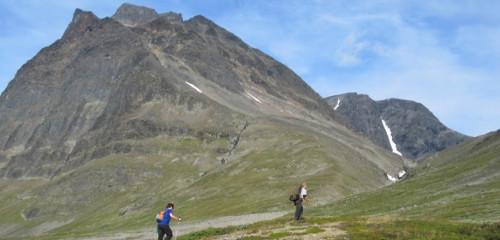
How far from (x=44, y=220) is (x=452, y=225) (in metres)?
187

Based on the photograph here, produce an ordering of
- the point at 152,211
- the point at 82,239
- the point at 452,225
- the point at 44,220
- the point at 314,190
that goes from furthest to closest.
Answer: the point at 44,220 → the point at 152,211 → the point at 314,190 → the point at 82,239 → the point at 452,225

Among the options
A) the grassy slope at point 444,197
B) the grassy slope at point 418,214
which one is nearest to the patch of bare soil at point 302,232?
the grassy slope at point 418,214

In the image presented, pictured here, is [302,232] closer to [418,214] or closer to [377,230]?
[377,230]

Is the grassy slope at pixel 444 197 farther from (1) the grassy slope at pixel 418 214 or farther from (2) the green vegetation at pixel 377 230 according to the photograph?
(2) the green vegetation at pixel 377 230

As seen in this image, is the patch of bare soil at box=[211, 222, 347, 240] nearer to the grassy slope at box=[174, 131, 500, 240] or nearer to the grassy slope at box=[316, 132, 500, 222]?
the grassy slope at box=[174, 131, 500, 240]

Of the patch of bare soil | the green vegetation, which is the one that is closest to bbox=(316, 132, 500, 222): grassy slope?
the green vegetation

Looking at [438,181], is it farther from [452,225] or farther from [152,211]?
[152,211]

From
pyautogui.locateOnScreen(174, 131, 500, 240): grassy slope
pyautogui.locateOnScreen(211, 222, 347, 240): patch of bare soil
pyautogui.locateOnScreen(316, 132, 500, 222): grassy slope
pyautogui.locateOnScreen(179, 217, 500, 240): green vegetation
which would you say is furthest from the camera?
pyautogui.locateOnScreen(316, 132, 500, 222): grassy slope

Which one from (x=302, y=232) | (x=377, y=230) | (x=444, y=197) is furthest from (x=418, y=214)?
(x=302, y=232)

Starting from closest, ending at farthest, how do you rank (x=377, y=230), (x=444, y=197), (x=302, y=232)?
Answer: 1. (x=377, y=230)
2. (x=302, y=232)
3. (x=444, y=197)

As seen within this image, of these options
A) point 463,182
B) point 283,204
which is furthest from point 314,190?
point 463,182

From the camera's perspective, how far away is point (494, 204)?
58656 mm

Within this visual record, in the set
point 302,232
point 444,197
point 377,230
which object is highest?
point 444,197

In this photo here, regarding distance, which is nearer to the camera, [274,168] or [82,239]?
[82,239]
